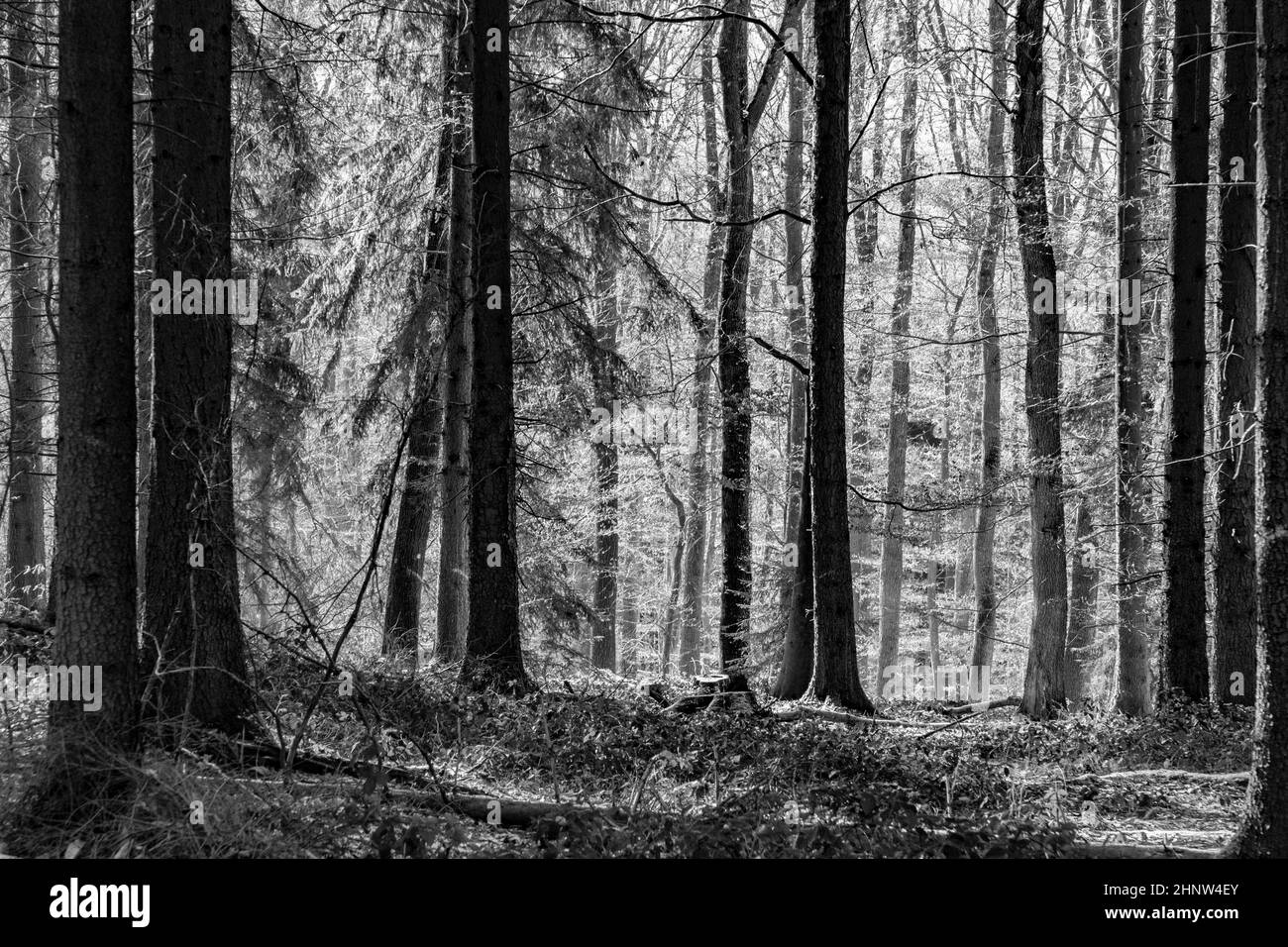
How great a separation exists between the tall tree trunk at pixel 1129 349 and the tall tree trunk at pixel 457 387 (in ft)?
26.2

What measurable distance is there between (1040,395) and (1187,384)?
259cm

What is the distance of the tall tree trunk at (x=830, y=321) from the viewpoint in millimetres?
10773

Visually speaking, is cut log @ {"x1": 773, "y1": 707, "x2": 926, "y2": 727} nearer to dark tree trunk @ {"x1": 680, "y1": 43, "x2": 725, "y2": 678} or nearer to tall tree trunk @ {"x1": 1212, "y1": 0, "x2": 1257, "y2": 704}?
tall tree trunk @ {"x1": 1212, "y1": 0, "x2": 1257, "y2": 704}

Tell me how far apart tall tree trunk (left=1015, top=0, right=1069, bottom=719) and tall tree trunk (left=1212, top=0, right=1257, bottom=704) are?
251 cm

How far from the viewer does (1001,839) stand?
5.31 metres

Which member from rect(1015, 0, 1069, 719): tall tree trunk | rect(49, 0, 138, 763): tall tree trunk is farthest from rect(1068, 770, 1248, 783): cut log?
rect(49, 0, 138, 763): tall tree trunk

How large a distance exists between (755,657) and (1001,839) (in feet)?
37.8

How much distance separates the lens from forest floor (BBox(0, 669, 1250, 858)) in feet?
17.6

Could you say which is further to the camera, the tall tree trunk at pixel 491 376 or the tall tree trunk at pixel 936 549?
the tall tree trunk at pixel 936 549

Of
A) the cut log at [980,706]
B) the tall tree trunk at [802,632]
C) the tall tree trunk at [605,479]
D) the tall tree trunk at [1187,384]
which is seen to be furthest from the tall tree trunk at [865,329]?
the tall tree trunk at [605,479]

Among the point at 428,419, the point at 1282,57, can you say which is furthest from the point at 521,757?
the point at 428,419

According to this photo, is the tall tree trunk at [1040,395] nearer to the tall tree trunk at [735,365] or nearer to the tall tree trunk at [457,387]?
the tall tree trunk at [735,365]

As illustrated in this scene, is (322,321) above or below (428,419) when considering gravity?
above

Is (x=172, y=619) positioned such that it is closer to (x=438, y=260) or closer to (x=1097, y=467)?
(x=438, y=260)
